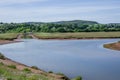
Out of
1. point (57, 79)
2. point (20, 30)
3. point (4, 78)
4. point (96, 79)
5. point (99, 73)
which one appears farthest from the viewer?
point (20, 30)

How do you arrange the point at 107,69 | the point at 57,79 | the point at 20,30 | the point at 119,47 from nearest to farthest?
1. the point at 57,79
2. the point at 107,69
3. the point at 119,47
4. the point at 20,30

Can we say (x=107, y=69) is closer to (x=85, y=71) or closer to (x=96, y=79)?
(x=85, y=71)

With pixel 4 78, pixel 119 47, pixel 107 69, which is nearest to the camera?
pixel 4 78

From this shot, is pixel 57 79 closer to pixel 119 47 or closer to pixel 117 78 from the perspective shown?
pixel 117 78

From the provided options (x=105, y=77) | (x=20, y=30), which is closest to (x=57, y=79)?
(x=105, y=77)

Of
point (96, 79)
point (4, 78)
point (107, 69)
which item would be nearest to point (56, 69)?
point (107, 69)

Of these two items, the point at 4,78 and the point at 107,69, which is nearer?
the point at 4,78

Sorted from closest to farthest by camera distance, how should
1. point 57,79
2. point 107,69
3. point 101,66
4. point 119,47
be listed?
1. point 57,79
2. point 107,69
3. point 101,66
4. point 119,47

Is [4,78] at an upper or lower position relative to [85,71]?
upper

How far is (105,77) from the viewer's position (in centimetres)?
2716

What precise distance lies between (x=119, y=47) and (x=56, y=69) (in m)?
32.3

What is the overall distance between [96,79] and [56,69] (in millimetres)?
6985

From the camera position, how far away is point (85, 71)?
99.8ft

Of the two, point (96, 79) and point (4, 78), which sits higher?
point (4, 78)
